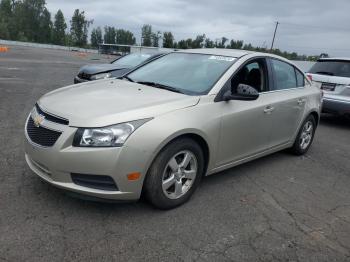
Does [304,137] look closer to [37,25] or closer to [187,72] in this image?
[187,72]

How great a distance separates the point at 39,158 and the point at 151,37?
13609 cm

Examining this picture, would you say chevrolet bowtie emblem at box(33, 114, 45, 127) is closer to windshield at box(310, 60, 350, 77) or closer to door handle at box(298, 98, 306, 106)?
door handle at box(298, 98, 306, 106)

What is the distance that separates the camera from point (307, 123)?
5867 millimetres

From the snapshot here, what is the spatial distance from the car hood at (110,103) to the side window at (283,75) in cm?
178

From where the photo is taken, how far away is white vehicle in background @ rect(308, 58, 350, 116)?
8156mm

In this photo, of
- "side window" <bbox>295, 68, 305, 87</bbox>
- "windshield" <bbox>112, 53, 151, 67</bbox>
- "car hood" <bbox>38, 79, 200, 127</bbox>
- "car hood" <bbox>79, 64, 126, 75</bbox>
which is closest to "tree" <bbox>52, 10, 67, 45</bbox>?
"windshield" <bbox>112, 53, 151, 67</bbox>

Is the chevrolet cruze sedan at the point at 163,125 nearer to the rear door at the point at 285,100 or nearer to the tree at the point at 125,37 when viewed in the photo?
the rear door at the point at 285,100

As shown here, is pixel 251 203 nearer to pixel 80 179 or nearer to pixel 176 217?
pixel 176 217

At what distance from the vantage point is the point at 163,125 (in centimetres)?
332

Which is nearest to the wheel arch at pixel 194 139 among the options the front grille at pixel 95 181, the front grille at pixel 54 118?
the front grille at pixel 95 181

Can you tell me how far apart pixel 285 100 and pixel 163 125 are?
7.80 feet

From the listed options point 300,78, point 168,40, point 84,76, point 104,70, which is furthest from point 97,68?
point 168,40

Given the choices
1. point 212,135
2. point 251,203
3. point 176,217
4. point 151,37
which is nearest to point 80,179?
point 176,217

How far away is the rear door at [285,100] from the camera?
487 centimetres
